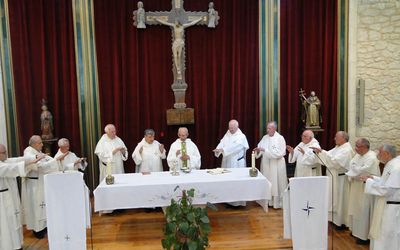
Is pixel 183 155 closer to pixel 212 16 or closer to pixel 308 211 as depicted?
pixel 308 211

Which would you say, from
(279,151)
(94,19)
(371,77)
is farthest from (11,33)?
(371,77)

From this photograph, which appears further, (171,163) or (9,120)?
(9,120)

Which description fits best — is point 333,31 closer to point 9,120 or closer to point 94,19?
point 94,19

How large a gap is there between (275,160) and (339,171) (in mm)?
1326

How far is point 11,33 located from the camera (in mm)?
7703

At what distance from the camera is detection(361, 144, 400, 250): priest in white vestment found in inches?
191

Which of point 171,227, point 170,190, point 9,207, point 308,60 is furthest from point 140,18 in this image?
point 171,227

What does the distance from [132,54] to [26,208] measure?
3585 millimetres

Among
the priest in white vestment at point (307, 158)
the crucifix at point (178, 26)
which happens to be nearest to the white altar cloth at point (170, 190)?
the priest in white vestment at point (307, 158)

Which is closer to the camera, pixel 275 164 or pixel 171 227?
pixel 171 227

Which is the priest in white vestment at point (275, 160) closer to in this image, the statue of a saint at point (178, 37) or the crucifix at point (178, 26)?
the crucifix at point (178, 26)

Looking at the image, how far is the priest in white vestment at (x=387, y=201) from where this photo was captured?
191 inches

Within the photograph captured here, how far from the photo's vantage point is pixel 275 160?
24.4 ft

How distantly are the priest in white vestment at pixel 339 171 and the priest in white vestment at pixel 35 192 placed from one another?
4.25 m
